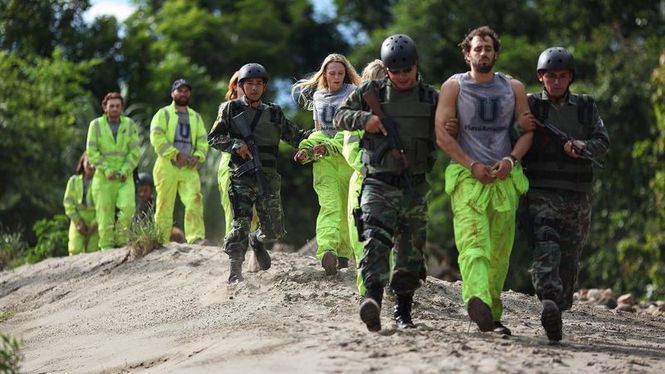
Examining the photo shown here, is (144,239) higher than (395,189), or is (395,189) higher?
(395,189)

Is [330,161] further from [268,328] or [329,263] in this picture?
[268,328]

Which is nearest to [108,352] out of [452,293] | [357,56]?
[452,293]

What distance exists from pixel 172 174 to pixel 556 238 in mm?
7237

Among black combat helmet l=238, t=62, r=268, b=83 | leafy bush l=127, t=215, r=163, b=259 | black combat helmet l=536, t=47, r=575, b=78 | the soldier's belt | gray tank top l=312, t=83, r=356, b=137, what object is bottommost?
leafy bush l=127, t=215, r=163, b=259

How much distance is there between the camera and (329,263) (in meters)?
12.5

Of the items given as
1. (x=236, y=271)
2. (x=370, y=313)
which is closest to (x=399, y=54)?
(x=370, y=313)

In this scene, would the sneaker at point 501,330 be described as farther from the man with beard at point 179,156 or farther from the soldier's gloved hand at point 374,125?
the man with beard at point 179,156

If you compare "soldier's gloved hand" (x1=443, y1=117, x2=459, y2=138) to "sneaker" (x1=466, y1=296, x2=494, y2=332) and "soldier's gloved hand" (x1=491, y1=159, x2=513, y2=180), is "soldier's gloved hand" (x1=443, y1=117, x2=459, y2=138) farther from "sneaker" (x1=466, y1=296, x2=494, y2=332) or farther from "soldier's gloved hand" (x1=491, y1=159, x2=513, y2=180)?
"sneaker" (x1=466, y1=296, x2=494, y2=332)

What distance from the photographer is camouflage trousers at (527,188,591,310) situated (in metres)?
10.1

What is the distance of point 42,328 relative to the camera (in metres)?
13.6

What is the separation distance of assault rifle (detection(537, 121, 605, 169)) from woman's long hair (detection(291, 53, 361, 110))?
9.78 ft

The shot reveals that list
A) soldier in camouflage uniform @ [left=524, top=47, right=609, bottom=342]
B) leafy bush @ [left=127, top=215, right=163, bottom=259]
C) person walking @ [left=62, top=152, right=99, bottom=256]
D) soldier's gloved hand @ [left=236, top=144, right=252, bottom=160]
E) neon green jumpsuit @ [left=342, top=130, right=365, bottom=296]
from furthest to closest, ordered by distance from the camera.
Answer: person walking @ [left=62, top=152, right=99, bottom=256] → leafy bush @ [left=127, top=215, right=163, bottom=259] → soldier's gloved hand @ [left=236, top=144, right=252, bottom=160] → neon green jumpsuit @ [left=342, top=130, right=365, bottom=296] → soldier in camouflage uniform @ [left=524, top=47, right=609, bottom=342]

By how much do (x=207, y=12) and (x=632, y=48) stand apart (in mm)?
14979

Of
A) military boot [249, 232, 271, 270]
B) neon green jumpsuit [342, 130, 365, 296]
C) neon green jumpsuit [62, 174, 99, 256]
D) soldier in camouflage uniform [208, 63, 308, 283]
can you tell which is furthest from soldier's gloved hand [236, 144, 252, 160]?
neon green jumpsuit [62, 174, 99, 256]
